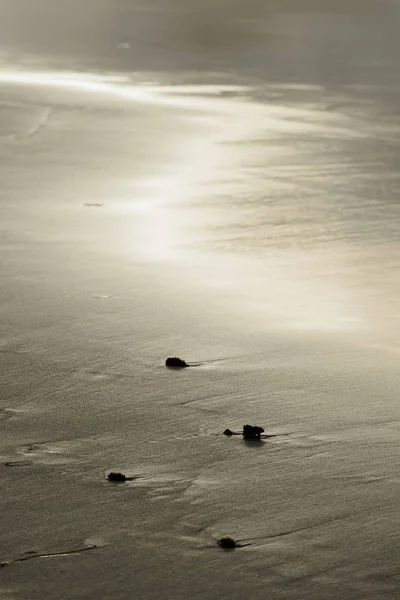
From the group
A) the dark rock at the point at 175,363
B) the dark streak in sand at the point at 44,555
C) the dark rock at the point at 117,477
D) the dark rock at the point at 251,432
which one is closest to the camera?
the dark streak in sand at the point at 44,555

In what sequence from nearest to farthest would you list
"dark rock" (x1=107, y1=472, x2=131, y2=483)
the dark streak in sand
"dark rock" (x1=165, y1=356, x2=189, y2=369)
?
the dark streak in sand → "dark rock" (x1=107, y1=472, x2=131, y2=483) → "dark rock" (x1=165, y1=356, x2=189, y2=369)

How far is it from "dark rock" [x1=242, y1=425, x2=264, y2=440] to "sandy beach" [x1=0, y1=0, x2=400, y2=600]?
40 millimetres

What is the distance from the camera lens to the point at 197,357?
15.0 feet

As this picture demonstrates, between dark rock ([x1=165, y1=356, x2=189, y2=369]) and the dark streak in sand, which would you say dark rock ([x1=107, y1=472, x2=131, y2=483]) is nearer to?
the dark streak in sand

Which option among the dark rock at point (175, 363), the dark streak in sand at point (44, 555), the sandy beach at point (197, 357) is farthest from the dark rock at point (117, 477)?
the dark rock at point (175, 363)

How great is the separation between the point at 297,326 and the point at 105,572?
2.14 m

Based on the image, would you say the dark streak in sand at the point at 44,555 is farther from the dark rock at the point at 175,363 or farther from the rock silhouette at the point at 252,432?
the dark rock at the point at 175,363

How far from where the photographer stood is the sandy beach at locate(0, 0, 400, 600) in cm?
309

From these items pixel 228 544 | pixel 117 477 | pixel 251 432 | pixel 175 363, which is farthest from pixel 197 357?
pixel 228 544

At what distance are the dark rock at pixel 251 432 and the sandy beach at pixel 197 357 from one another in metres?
0.04

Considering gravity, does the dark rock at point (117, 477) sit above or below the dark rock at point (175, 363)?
above

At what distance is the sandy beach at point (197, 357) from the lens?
309cm

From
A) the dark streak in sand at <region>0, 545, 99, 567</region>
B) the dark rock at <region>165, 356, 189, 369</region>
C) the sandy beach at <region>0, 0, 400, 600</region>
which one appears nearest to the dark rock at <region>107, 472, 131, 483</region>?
the sandy beach at <region>0, 0, 400, 600</region>

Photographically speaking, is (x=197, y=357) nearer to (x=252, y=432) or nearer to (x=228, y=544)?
(x=252, y=432)
